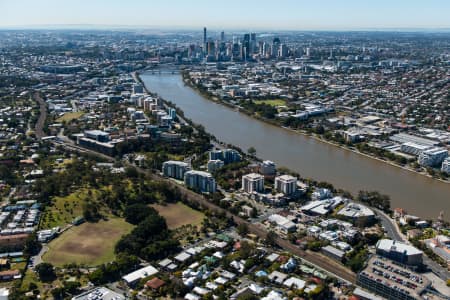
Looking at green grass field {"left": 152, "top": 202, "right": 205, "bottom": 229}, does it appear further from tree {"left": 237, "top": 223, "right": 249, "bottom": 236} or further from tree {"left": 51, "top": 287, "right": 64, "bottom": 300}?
tree {"left": 51, "top": 287, "right": 64, "bottom": 300}

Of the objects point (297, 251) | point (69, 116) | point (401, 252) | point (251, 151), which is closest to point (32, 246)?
point (297, 251)

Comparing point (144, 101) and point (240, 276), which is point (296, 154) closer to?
point (240, 276)

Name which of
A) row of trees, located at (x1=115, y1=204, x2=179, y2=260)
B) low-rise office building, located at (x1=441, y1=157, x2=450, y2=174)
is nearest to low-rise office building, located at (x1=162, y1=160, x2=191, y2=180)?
row of trees, located at (x1=115, y1=204, x2=179, y2=260)

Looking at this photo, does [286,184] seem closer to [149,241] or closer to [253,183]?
[253,183]

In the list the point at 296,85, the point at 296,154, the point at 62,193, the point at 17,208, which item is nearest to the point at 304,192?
the point at 296,154

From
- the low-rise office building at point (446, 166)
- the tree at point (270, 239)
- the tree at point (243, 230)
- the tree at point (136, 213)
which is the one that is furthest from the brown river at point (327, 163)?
the tree at point (136, 213)
